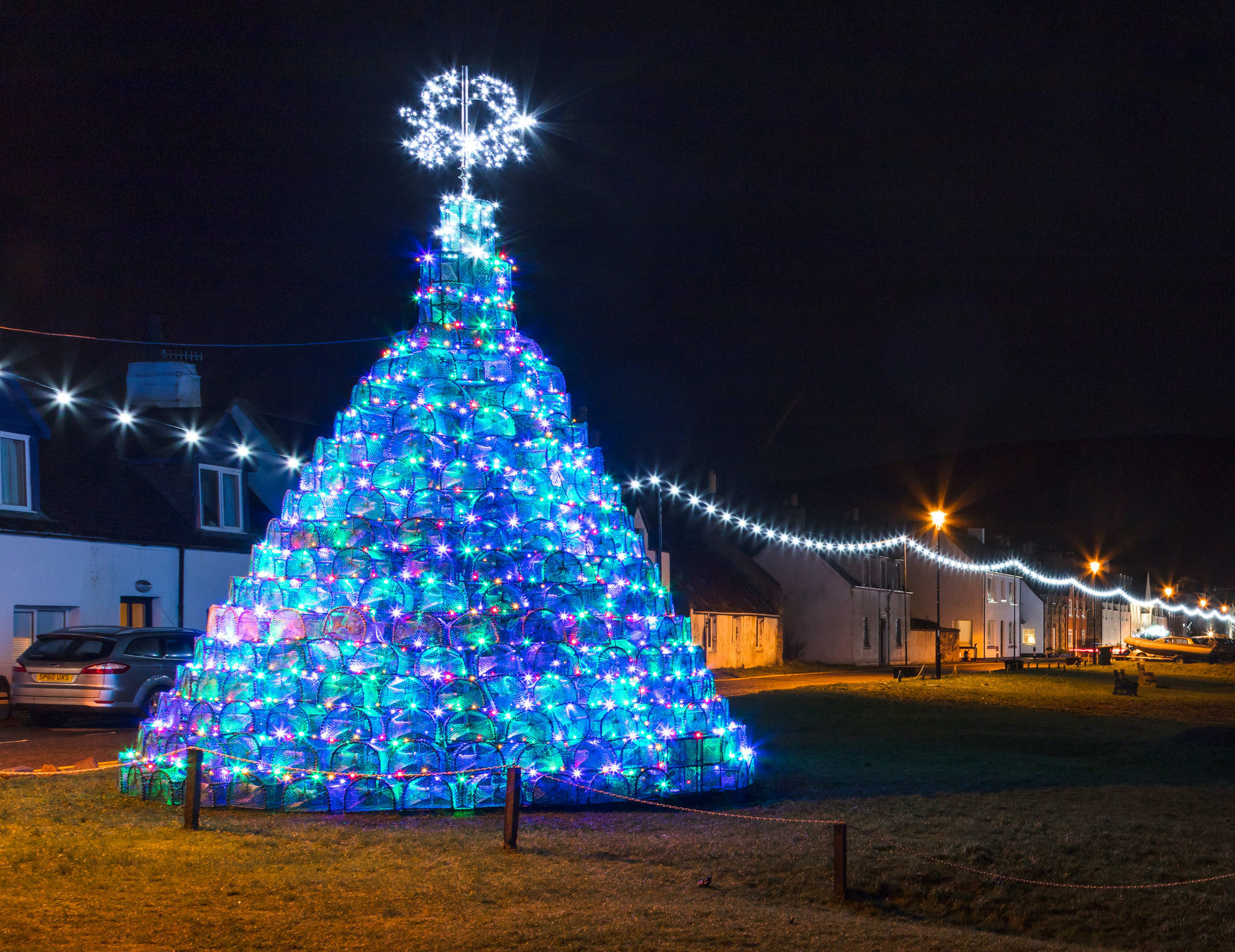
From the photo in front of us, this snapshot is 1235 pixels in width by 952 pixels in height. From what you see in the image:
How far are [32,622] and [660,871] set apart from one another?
17.9m

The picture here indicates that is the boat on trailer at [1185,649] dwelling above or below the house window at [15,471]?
below

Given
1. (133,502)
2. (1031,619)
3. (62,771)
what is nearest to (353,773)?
(62,771)

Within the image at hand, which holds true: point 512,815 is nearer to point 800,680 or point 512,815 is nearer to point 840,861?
point 840,861

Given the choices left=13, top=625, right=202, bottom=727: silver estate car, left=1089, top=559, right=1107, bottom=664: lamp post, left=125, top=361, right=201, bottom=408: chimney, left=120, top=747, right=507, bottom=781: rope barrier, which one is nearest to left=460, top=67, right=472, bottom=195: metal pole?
left=120, top=747, right=507, bottom=781: rope barrier

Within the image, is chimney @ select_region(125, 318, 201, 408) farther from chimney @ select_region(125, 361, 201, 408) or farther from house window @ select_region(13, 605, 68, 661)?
house window @ select_region(13, 605, 68, 661)

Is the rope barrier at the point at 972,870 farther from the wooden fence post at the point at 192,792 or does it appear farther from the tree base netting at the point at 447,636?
the wooden fence post at the point at 192,792

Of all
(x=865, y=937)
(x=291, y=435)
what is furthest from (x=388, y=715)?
(x=291, y=435)

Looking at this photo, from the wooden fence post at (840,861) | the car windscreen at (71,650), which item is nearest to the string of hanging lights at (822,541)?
the car windscreen at (71,650)

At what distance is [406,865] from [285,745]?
272 cm

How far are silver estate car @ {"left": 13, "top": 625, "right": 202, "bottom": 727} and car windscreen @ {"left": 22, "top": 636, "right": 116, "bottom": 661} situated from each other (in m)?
0.01

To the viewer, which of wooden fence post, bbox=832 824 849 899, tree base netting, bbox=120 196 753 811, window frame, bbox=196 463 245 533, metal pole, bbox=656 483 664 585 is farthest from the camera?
metal pole, bbox=656 483 664 585

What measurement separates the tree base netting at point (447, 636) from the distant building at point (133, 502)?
12.3 m

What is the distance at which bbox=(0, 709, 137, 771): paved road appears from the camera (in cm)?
1455

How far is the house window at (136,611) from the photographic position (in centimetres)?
2509
